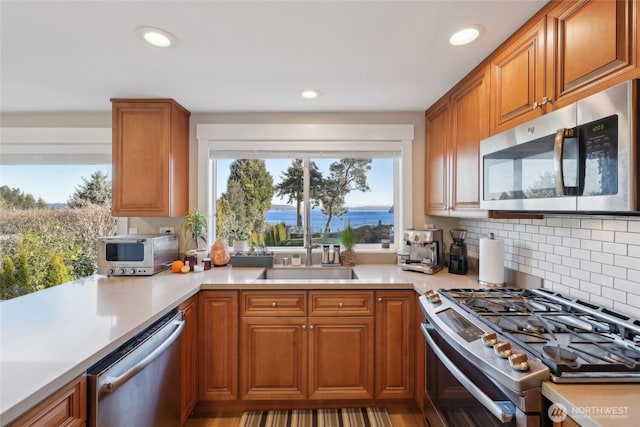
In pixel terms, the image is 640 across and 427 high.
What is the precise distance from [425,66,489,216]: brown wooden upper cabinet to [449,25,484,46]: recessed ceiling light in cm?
26

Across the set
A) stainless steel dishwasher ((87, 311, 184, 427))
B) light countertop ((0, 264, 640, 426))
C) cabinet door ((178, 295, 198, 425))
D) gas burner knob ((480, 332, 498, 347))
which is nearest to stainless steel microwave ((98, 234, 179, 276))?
light countertop ((0, 264, 640, 426))

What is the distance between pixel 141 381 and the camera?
4.34 ft

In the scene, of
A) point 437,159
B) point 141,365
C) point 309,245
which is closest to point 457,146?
point 437,159

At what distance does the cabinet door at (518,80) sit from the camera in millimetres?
1308

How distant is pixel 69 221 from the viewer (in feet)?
9.18

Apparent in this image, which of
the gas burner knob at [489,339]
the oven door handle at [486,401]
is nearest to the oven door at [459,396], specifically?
the oven door handle at [486,401]

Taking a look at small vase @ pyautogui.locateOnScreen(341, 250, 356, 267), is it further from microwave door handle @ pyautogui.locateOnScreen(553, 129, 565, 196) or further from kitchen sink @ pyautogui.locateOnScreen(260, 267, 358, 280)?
microwave door handle @ pyautogui.locateOnScreen(553, 129, 565, 196)

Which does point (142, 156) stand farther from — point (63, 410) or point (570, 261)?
point (570, 261)

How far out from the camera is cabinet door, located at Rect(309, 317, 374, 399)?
2.02 m

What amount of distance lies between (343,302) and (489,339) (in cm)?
105

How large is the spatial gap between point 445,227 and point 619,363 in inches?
74.5

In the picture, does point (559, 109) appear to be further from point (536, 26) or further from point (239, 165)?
point (239, 165)

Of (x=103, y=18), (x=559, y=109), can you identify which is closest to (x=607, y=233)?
(x=559, y=109)

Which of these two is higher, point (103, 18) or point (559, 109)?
point (103, 18)
